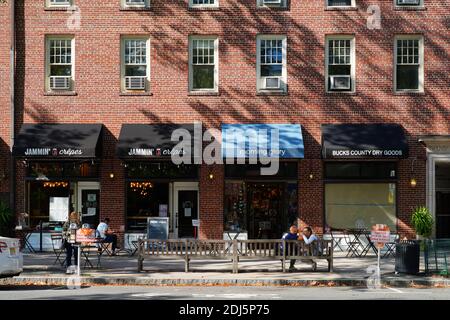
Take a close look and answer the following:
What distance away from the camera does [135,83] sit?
22.5 m

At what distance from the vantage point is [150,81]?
22531 mm

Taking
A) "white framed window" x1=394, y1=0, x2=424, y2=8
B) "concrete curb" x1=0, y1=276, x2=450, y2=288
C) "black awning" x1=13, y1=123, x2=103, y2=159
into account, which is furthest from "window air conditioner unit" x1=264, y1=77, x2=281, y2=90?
"concrete curb" x1=0, y1=276, x2=450, y2=288

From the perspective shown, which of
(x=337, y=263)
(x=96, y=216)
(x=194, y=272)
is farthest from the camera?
(x=96, y=216)

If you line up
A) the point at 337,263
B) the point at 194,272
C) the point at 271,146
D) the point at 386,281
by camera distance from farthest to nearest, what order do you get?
the point at 271,146, the point at 337,263, the point at 194,272, the point at 386,281

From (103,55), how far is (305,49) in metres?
7.37

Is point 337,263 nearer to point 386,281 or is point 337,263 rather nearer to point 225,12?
point 386,281

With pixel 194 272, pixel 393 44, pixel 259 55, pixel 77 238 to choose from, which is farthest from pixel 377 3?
pixel 77 238

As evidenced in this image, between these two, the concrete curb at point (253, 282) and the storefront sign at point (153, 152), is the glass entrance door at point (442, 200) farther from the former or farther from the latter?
the storefront sign at point (153, 152)

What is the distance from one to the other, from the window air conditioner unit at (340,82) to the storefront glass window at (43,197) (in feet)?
33.8

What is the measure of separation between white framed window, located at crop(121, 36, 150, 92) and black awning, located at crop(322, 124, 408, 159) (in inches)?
272

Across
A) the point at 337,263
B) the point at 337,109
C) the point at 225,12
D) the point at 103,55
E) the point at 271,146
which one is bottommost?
the point at 337,263

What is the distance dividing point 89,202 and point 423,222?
11.9 metres

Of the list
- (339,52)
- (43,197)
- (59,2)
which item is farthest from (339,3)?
(43,197)

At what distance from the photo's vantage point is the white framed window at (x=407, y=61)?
2244 centimetres
